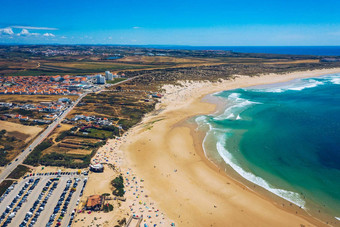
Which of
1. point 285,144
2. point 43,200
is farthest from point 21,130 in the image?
point 285,144

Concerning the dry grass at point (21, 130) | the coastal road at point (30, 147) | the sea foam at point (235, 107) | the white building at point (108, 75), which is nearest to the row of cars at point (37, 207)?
the coastal road at point (30, 147)

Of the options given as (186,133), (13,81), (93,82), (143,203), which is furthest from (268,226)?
(13,81)

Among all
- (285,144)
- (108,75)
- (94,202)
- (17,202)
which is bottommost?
(17,202)

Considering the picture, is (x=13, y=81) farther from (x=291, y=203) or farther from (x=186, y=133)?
(x=291, y=203)

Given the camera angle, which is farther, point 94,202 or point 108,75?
point 108,75

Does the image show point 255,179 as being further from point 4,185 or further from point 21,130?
point 21,130

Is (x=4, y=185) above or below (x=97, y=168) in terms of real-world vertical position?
below

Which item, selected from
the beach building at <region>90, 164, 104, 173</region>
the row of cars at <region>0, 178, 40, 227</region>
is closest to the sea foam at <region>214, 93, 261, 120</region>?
the beach building at <region>90, 164, 104, 173</region>
